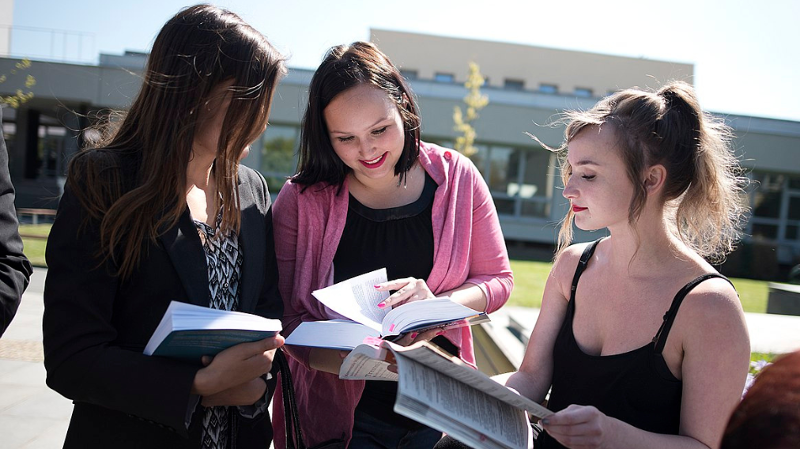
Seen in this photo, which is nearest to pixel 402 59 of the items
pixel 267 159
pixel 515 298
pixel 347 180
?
pixel 267 159

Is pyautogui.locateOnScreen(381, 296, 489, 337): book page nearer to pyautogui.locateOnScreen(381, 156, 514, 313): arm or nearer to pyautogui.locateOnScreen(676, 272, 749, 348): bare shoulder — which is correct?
pyautogui.locateOnScreen(381, 156, 514, 313): arm

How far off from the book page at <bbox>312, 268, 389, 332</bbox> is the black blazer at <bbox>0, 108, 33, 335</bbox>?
38.1 inches

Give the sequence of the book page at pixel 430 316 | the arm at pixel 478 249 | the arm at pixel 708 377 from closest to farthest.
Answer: the arm at pixel 708 377 < the book page at pixel 430 316 < the arm at pixel 478 249

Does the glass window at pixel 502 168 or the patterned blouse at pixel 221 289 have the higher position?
the glass window at pixel 502 168

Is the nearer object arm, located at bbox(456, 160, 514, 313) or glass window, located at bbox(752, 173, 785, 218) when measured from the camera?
arm, located at bbox(456, 160, 514, 313)

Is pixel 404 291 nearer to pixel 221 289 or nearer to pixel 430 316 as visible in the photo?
pixel 430 316

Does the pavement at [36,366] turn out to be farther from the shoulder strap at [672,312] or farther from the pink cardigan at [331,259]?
the pink cardigan at [331,259]

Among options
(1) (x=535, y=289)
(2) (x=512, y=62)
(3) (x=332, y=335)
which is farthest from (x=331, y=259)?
(2) (x=512, y=62)

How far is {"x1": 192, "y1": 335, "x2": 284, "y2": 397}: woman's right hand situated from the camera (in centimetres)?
153

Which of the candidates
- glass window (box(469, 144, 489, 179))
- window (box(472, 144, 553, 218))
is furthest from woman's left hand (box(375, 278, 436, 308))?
window (box(472, 144, 553, 218))

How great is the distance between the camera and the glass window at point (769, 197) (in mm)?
23172

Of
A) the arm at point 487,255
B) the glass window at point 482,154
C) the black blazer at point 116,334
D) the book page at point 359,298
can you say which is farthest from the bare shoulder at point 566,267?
the glass window at point 482,154

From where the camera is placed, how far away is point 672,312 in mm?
1735

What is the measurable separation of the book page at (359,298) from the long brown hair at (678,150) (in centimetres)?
90
